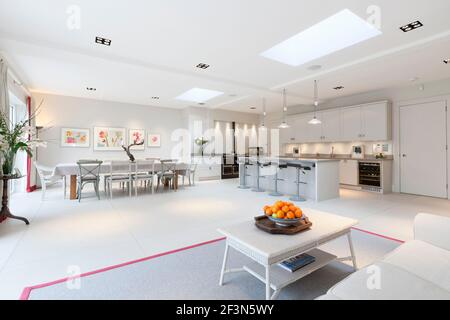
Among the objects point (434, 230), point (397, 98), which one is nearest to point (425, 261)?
point (434, 230)

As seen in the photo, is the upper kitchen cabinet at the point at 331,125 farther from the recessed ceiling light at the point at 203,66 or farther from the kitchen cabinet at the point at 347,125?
the recessed ceiling light at the point at 203,66

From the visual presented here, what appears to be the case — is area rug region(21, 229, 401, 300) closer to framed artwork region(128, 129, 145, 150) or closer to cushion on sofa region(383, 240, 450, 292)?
cushion on sofa region(383, 240, 450, 292)

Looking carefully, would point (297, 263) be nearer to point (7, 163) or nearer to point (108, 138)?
point (7, 163)

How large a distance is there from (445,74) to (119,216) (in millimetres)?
7009

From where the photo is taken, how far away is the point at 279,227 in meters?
1.79

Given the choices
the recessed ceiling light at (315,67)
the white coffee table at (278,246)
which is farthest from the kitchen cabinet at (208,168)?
the white coffee table at (278,246)

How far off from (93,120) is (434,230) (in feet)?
26.3

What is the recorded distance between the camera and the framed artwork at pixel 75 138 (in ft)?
21.9

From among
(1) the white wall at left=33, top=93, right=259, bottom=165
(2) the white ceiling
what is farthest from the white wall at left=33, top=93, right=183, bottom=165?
(2) the white ceiling

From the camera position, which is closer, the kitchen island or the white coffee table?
the white coffee table

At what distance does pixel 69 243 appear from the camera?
272 cm

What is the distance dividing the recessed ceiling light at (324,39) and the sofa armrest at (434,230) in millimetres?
2489

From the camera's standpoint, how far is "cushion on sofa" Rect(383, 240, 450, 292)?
134cm
